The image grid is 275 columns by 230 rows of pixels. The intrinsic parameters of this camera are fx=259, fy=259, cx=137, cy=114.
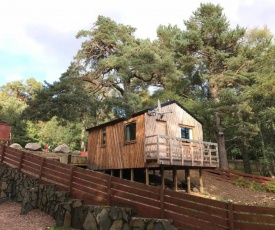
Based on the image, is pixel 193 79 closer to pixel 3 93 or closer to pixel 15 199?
pixel 15 199

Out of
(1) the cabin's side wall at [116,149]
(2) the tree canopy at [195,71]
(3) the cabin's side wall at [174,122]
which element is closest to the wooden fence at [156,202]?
(1) the cabin's side wall at [116,149]

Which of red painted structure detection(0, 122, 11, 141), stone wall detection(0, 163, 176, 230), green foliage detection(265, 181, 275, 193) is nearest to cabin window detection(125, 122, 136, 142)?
stone wall detection(0, 163, 176, 230)

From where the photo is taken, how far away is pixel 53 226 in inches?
324

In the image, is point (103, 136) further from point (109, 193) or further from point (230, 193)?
point (109, 193)

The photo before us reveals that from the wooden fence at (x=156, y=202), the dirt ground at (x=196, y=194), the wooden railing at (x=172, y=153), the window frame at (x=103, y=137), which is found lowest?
the dirt ground at (x=196, y=194)

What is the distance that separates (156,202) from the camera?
7.17 metres

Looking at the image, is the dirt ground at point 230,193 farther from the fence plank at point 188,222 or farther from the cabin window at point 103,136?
the fence plank at point 188,222

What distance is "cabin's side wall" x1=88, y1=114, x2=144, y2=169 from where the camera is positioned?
1469cm

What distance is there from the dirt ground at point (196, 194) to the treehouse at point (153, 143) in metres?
2.17

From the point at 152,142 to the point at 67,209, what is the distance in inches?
278

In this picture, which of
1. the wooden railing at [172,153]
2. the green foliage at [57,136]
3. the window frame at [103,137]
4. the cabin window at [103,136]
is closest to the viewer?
the wooden railing at [172,153]

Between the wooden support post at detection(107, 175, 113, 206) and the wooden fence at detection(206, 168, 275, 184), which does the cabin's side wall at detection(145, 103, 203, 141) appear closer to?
the wooden fence at detection(206, 168, 275, 184)

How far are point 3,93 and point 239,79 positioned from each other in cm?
4338

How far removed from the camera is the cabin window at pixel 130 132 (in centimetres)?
1545
